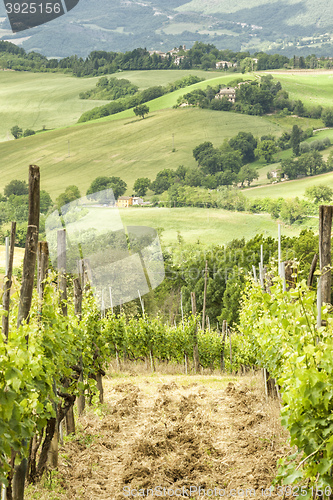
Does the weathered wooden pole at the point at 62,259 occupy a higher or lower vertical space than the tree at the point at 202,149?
higher

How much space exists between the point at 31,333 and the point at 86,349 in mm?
2728

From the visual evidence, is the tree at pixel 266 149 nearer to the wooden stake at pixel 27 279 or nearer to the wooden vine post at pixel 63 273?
the wooden vine post at pixel 63 273

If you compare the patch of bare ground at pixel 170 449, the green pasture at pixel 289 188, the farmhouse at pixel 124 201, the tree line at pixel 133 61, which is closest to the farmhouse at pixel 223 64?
the tree line at pixel 133 61

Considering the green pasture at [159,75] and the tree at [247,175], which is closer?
the tree at [247,175]

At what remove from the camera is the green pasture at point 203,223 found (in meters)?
76.2

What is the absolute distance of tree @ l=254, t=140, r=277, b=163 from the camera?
10281 cm

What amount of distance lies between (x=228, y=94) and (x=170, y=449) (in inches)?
4665

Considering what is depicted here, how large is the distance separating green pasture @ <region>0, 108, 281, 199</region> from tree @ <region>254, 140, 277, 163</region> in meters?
7.14

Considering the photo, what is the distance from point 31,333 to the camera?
407cm

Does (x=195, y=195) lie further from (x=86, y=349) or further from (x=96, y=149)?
(x=86, y=349)

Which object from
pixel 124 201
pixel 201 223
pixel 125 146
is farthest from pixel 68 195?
pixel 125 146

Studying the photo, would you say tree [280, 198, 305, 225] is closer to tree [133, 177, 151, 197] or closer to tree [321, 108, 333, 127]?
tree [133, 177, 151, 197]

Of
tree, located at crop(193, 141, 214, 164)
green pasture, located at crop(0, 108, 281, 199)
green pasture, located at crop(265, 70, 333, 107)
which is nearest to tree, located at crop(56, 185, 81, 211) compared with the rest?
green pasture, located at crop(0, 108, 281, 199)

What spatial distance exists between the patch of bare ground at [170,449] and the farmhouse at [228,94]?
115m
